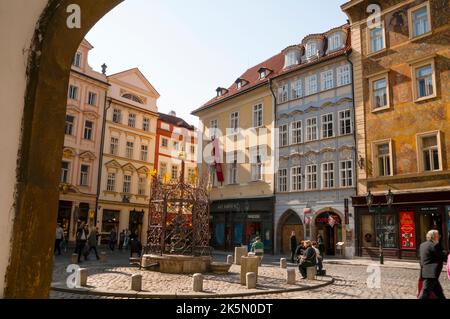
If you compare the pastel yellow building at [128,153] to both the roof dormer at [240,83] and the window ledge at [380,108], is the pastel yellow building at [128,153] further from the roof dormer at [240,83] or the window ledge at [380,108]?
the window ledge at [380,108]

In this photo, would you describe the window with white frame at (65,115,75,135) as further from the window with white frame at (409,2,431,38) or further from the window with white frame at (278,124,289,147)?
the window with white frame at (409,2,431,38)

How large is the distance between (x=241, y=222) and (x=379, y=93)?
14779mm

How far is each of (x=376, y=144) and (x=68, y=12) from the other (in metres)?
23.9

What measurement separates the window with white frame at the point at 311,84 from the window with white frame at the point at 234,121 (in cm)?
782

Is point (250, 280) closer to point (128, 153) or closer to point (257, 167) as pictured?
point (257, 167)

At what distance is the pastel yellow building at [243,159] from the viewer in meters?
32.1

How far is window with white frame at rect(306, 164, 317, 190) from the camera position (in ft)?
93.5

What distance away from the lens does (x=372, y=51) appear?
26297 mm

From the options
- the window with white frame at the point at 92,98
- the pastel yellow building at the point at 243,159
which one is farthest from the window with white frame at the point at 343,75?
the window with white frame at the point at 92,98

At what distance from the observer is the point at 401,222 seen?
2330cm

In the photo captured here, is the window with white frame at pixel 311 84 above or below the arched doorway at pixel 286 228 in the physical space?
above

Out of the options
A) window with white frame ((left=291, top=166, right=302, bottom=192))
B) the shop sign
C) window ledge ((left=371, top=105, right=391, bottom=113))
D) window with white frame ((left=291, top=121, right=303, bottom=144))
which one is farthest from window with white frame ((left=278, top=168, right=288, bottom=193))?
the shop sign

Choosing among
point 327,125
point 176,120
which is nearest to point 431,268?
point 327,125
